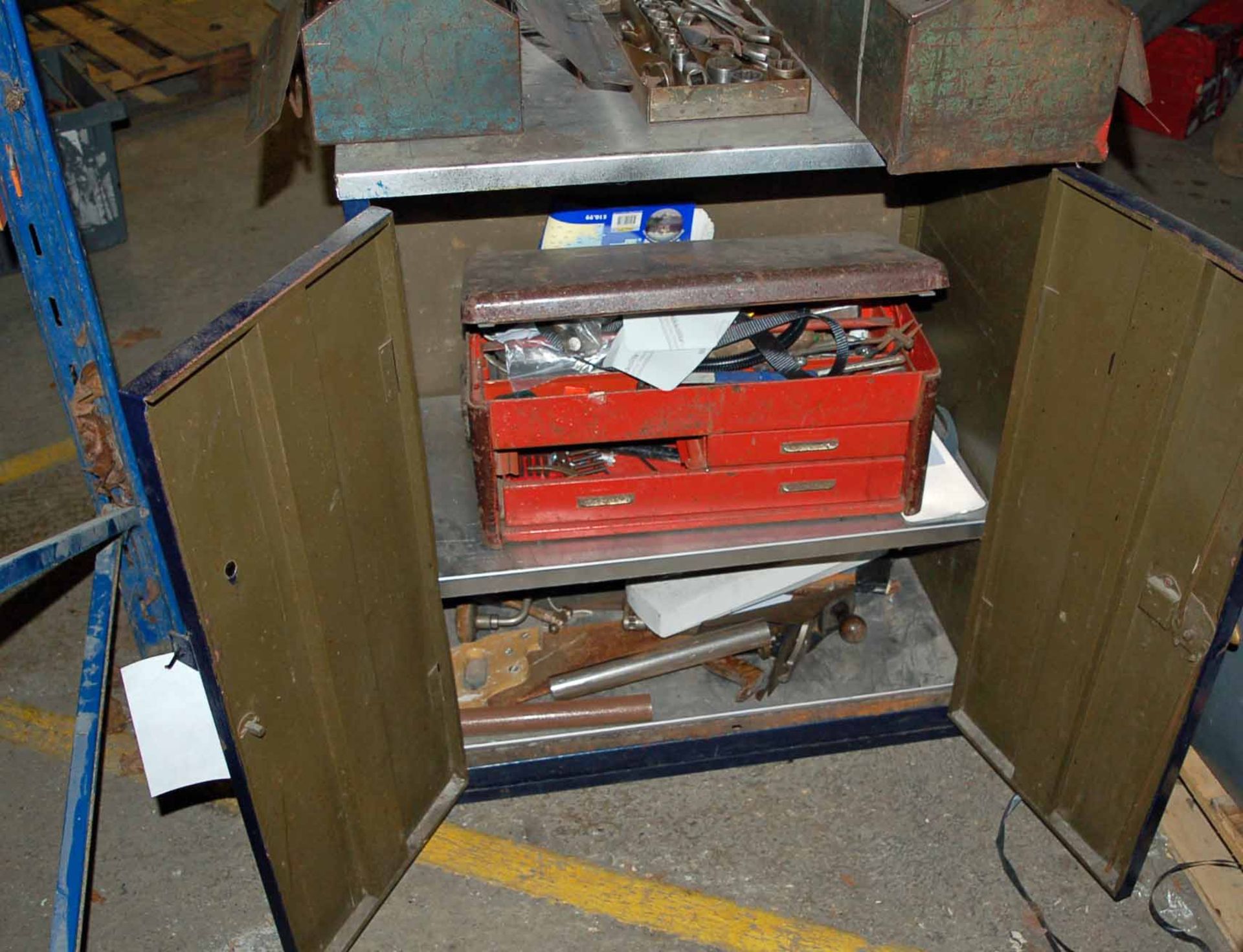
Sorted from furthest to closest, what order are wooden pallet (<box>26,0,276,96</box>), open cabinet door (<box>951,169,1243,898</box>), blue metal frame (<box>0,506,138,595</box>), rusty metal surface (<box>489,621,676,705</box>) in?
wooden pallet (<box>26,0,276,96</box>), rusty metal surface (<box>489,621,676,705</box>), blue metal frame (<box>0,506,138,595</box>), open cabinet door (<box>951,169,1243,898</box>)

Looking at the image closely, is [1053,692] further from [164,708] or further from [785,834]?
[164,708]

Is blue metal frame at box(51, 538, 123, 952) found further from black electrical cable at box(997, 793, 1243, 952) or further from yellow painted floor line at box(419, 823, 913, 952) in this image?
black electrical cable at box(997, 793, 1243, 952)

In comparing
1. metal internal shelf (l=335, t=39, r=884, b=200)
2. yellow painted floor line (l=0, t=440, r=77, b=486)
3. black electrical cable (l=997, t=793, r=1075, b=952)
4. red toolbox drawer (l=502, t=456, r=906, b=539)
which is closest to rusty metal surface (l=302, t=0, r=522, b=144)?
metal internal shelf (l=335, t=39, r=884, b=200)

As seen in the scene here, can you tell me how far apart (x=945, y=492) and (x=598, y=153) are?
34.8 inches

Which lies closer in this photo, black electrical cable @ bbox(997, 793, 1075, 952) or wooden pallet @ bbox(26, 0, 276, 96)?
black electrical cable @ bbox(997, 793, 1075, 952)

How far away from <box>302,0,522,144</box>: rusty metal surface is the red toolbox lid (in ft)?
0.76

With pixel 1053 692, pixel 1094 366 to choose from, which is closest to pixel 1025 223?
pixel 1094 366

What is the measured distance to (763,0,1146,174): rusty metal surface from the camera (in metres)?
1.48

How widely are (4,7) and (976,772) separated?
2066 mm

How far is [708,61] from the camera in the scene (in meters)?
1.79

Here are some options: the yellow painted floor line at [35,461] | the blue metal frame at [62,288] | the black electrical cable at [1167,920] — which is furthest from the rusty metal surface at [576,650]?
the yellow painted floor line at [35,461]

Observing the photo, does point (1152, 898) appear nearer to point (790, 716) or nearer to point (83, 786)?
point (790, 716)

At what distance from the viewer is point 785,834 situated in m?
2.14

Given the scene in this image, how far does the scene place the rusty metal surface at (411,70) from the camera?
1525 millimetres
